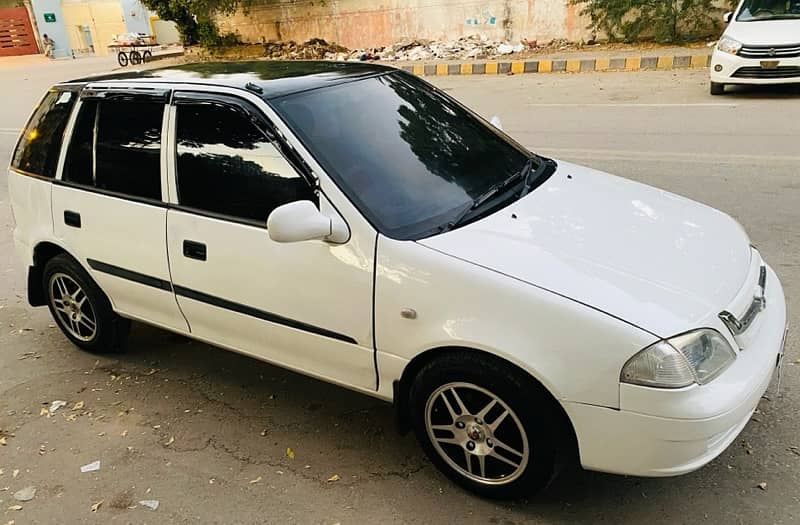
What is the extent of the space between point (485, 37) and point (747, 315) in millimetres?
17547

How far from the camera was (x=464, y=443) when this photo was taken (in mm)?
2746

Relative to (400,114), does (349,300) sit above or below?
below

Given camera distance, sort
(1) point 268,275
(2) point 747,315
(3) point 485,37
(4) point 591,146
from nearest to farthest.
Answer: (2) point 747,315
(1) point 268,275
(4) point 591,146
(3) point 485,37

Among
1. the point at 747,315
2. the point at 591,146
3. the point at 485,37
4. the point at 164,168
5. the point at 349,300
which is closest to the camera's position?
the point at 747,315

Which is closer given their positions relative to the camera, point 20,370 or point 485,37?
point 20,370

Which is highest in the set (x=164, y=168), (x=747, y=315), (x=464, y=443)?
(x=164, y=168)

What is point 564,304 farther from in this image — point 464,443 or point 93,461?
point 93,461

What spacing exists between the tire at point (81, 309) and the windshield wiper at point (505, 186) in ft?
7.41

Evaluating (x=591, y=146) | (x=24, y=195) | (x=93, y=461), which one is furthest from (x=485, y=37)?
(x=93, y=461)

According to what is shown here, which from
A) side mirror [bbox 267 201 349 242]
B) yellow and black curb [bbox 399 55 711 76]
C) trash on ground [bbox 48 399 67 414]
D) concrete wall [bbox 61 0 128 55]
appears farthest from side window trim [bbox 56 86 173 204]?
concrete wall [bbox 61 0 128 55]

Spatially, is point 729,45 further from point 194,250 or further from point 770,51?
point 194,250

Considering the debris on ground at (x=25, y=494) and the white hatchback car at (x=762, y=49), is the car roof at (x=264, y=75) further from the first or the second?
the white hatchback car at (x=762, y=49)

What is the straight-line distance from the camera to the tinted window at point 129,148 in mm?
3461

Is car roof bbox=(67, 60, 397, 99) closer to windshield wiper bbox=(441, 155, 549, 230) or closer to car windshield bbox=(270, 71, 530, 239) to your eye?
car windshield bbox=(270, 71, 530, 239)
